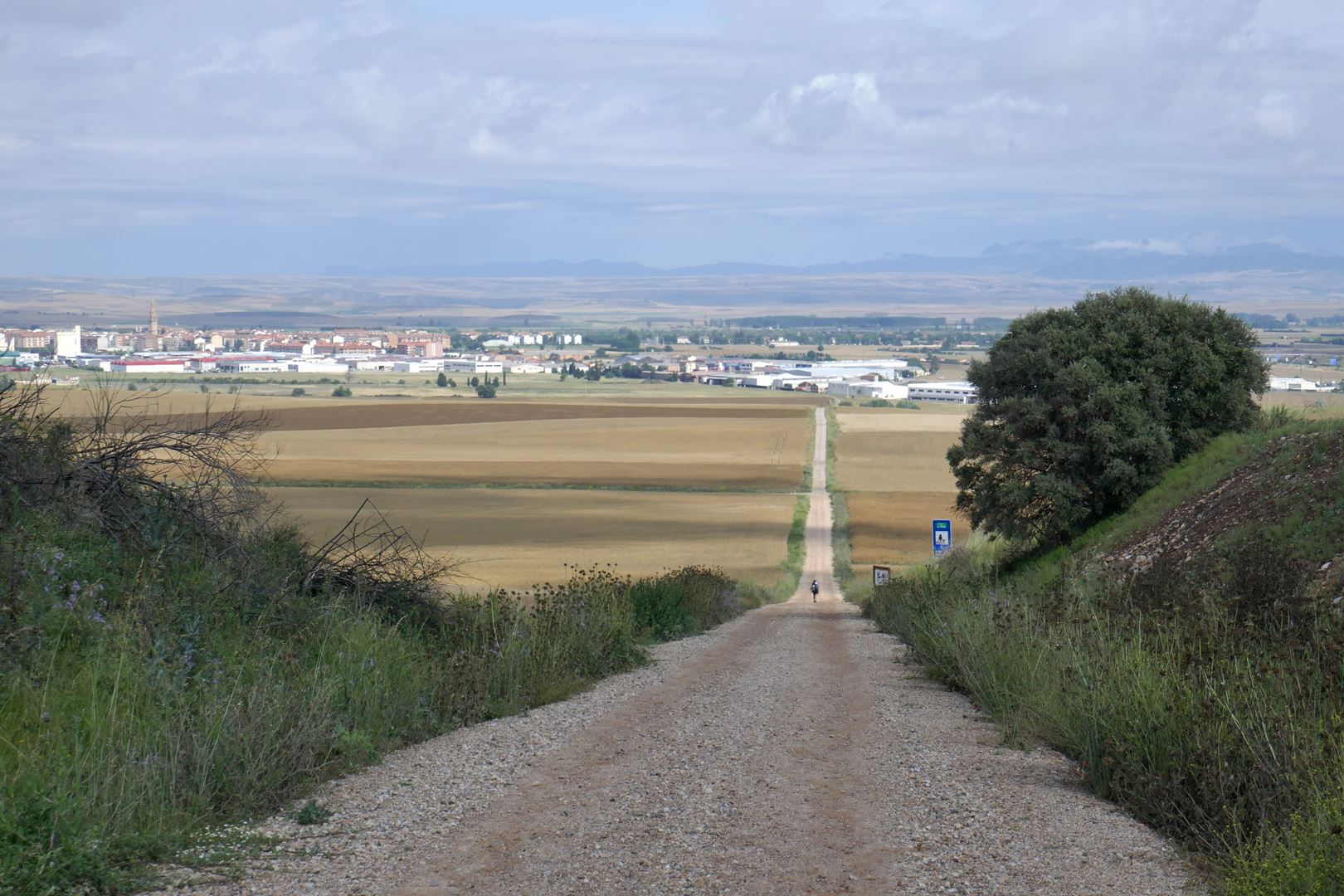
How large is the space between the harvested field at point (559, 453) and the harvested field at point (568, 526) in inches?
214

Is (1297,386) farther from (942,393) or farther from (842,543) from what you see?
(942,393)

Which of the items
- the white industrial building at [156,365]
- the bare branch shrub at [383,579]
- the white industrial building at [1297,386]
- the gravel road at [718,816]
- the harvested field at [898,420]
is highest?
the white industrial building at [1297,386]

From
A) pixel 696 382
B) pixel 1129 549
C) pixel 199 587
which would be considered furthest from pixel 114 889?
pixel 696 382

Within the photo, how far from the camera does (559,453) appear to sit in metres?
87.1

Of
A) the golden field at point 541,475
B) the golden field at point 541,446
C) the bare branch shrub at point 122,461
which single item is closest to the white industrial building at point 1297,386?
the golden field at point 541,446

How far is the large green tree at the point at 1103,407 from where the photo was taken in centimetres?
3008

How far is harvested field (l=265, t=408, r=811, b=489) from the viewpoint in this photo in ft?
239

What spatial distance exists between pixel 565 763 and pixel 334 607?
10.9ft

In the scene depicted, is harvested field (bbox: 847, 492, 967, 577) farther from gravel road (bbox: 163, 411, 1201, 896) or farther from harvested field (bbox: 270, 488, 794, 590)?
gravel road (bbox: 163, 411, 1201, 896)

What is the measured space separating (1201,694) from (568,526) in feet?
155

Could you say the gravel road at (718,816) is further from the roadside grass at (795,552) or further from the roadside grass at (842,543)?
the roadside grass at (795,552)

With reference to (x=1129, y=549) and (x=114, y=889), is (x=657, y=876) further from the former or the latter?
(x=1129, y=549)

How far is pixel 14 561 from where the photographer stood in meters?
8.93

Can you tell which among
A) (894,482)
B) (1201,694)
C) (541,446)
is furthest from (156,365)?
(1201,694)
